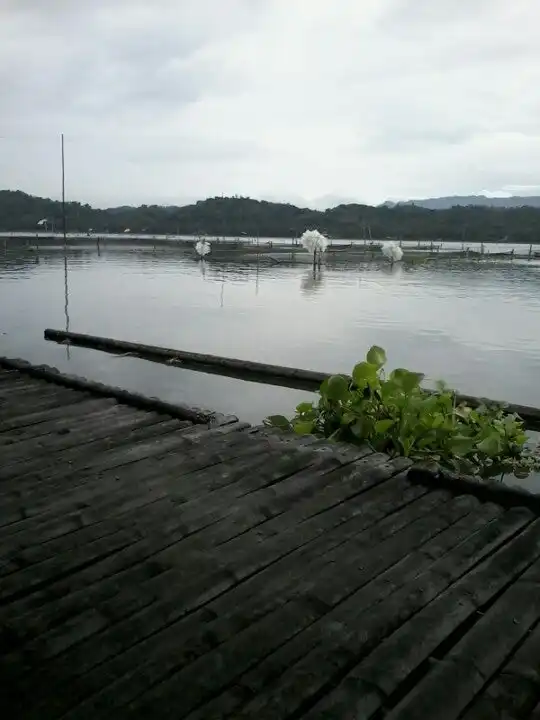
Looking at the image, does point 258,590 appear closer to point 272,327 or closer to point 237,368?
point 237,368

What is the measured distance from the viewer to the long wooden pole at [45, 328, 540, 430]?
8.05 m

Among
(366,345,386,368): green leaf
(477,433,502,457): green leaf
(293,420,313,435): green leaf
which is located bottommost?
(477,433,502,457): green leaf

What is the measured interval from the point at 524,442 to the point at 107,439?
188 inches

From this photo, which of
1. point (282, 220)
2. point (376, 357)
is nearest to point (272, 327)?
point (376, 357)

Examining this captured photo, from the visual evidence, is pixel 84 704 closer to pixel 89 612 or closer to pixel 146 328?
pixel 89 612

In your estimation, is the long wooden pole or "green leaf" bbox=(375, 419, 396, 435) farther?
the long wooden pole

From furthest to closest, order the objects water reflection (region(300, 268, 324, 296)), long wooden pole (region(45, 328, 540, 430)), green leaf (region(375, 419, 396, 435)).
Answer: water reflection (region(300, 268, 324, 296)), long wooden pole (region(45, 328, 540, 430)), green leaf (region(375, 419, 396, 435))

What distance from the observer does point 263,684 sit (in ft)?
6.57

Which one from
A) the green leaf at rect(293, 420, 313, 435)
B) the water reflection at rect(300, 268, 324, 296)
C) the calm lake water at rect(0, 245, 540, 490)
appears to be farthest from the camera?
the water reflection at rect(300, 268, 324, 296)

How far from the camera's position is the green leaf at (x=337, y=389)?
6.86 meters

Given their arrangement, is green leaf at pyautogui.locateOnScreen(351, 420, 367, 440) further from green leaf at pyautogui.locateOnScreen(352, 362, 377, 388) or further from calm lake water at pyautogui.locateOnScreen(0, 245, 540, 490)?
calm lake water at pyautogui.locateOnScreen(0, 245, 540, 490)

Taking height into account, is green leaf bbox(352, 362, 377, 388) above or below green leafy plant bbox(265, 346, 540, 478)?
above

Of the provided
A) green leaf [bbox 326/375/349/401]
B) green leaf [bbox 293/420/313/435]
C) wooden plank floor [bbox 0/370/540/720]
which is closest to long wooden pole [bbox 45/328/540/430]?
green leaf [bbox 326/375/349/401]

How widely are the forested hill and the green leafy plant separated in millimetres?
103137
